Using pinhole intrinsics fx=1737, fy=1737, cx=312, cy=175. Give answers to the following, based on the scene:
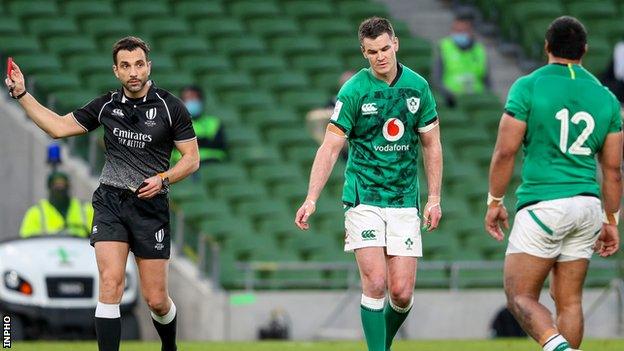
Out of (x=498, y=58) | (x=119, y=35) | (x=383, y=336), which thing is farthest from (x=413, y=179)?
(x=498, y=58)

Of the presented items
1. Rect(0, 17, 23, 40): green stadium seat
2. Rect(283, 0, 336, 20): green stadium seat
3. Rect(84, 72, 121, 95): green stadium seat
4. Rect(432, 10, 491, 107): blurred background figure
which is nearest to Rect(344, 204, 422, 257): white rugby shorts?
Rect(84, 72, 121, 95): green stadium seat

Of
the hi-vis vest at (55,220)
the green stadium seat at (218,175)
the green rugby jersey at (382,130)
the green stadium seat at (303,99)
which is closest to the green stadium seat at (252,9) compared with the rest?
the green stadium seat at (303,99)

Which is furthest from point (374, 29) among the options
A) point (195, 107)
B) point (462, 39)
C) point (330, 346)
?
point (462, 39)

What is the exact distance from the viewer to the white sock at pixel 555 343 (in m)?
10.1

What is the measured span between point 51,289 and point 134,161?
19.3 ft

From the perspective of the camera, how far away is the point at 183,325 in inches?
720

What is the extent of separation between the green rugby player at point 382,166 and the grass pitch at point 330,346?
3028 millimetres

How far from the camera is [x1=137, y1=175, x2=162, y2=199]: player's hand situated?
433 inches

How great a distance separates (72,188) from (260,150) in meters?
2.28

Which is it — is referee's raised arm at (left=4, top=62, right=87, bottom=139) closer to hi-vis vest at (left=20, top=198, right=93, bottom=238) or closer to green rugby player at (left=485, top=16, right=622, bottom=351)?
green rugby player at (left=485, top=16, right=622, bottom=351)

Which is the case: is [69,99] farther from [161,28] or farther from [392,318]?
[392,318]

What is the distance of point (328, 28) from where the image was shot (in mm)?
22984

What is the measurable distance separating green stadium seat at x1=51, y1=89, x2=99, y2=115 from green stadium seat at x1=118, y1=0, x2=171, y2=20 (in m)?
2.38

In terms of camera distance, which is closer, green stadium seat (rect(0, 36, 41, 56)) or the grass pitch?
the grass pitch
